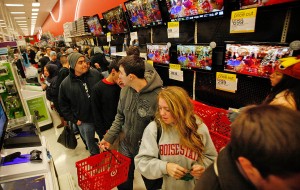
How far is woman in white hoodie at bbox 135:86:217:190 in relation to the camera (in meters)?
1.36

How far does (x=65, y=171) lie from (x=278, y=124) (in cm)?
331

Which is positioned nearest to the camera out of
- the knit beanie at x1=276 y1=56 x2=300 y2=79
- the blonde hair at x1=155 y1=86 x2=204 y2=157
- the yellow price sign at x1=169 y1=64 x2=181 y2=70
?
the blonde hair at x1=155 y1=86 x2=204 y2=157

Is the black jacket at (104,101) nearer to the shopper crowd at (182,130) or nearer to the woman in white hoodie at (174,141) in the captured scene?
the shopper crowd at (182,130)

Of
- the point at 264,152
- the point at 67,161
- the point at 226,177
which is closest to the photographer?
the point at 264,152

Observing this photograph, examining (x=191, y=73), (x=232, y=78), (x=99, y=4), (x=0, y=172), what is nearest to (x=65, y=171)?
(x=0, y=172)

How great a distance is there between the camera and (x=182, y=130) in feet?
4.46

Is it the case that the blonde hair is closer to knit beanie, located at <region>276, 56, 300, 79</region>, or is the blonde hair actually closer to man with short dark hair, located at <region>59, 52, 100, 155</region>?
knit beanie, located at <region>276, 56, 300, 79</region>

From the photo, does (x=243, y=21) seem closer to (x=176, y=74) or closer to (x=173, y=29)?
(x=173, y=29)

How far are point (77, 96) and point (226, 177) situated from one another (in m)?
2.46

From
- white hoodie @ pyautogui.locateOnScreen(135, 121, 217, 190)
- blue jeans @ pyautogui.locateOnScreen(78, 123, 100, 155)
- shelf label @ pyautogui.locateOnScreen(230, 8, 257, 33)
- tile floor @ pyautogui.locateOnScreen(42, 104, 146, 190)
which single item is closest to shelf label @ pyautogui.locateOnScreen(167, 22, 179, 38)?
shelf label @ pyautogui.locateOnScreen(230, 8, 257, 33)

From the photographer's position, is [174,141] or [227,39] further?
[227,39]

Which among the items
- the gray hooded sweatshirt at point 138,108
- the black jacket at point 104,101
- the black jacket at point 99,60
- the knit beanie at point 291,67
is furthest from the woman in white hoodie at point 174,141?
the black jacket at point 99,60

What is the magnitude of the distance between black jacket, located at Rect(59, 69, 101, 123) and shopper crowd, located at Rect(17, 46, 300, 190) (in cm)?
1

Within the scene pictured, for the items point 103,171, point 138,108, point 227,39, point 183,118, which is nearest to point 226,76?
point 227,39
